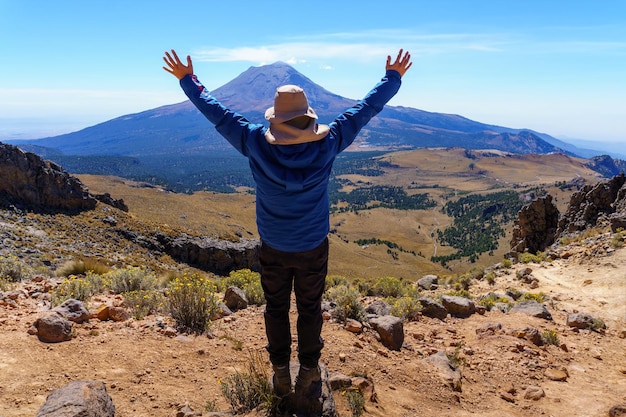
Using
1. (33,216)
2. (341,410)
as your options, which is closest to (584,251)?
(341,410)

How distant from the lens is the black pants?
308 cm

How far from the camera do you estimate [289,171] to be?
111 inches

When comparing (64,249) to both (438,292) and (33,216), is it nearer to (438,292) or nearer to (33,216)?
(33,216)

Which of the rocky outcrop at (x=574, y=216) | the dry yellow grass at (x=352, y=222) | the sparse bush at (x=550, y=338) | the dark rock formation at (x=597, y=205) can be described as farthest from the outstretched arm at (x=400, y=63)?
the dry yellow grass at (x=352, y=222)

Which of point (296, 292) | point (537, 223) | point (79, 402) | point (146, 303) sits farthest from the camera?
point (537, 223)

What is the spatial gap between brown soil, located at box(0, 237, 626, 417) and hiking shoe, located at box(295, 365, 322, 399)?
0.54 m

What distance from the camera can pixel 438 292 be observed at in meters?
11.0

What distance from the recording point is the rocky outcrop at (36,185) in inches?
944

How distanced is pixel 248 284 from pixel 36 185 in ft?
78.5

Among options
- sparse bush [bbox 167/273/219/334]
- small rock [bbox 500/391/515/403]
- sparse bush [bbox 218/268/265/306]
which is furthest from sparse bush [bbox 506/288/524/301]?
sparse bush [bbox 167/273/219/334]

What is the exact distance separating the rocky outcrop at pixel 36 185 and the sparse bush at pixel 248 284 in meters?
20.9

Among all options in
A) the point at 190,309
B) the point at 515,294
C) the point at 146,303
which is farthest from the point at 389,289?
the point at 146,303

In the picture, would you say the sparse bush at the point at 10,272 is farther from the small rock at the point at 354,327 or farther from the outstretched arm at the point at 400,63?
the outstretched arm at the point at 400,63

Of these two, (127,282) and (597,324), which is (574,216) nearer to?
(597,324)
